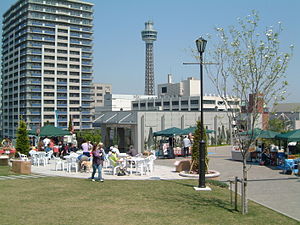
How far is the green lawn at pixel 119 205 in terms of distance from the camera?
8734 millimetres

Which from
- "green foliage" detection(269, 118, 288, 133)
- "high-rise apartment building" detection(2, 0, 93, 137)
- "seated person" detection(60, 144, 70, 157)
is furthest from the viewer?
"high-rise apartment building" detection(2, 0, 93, 137)

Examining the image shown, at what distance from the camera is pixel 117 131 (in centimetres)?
3144

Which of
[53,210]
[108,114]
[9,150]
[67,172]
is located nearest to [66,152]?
[9,150]

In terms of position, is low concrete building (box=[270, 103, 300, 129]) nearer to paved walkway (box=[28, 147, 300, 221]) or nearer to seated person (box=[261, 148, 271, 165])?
paved walkway (box=[28, 147, 300, 221])

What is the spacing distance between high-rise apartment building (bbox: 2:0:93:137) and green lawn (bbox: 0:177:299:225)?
9375cm

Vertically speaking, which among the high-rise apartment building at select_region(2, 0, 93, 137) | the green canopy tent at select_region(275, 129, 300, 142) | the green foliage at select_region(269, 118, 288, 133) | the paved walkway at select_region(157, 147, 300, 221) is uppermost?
the high-rise apartment building at select_region(2, 0, 93, 137)

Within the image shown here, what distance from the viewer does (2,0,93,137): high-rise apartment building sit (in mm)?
104750

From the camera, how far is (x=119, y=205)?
401 inches

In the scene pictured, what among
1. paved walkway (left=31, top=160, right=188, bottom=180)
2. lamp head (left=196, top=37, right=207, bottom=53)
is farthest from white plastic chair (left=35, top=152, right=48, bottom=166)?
lamp head (left=196, top=37, right=207, bottom=53)

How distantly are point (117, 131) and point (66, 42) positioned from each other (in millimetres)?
85305

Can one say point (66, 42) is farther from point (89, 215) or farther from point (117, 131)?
point (89, 215)

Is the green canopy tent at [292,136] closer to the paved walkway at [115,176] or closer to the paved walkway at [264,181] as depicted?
the paved walkway at [264,181]

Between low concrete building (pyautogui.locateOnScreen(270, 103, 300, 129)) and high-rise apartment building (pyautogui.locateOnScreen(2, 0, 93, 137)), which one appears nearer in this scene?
low concrete building (pyautogui.locateOnScreen(270, 103, 300, 129))

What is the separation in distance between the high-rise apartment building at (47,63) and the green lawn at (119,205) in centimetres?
9375
